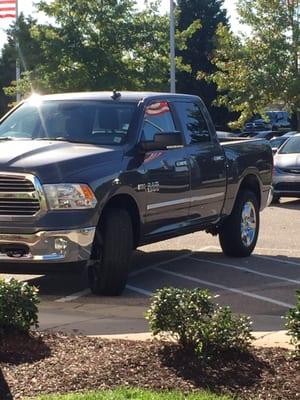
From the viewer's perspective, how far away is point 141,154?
313 inches

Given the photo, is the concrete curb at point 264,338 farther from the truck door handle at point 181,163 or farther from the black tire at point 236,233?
the black tire at point 236,233

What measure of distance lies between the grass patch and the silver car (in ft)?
42.3

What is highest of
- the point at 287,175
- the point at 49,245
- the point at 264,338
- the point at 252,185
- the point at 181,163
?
the point at 181,163

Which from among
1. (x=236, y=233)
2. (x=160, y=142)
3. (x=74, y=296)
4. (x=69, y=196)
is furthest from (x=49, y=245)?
(x=236, y=233)

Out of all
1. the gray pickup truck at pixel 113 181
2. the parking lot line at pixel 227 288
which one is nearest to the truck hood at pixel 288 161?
the gray pickup truck at pixel 113 181

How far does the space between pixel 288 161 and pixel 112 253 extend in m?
10.4

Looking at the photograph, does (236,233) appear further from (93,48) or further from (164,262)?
(93,48)

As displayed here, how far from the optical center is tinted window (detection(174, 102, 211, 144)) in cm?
916

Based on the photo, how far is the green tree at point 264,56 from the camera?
30797 mm

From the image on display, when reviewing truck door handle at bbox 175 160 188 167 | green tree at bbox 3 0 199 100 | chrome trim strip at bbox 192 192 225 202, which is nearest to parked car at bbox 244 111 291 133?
green tree at bbox 3 0 199 100

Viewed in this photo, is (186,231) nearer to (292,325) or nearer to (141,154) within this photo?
(141,154)

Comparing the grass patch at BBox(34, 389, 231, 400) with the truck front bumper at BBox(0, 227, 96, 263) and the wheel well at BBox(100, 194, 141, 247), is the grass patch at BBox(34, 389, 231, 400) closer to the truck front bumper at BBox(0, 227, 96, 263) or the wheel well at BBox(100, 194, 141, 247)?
the truck front bumper at BBox(0, 227, 96, 263)

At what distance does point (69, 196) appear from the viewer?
7.03m

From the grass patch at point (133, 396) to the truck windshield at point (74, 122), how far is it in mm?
4125
